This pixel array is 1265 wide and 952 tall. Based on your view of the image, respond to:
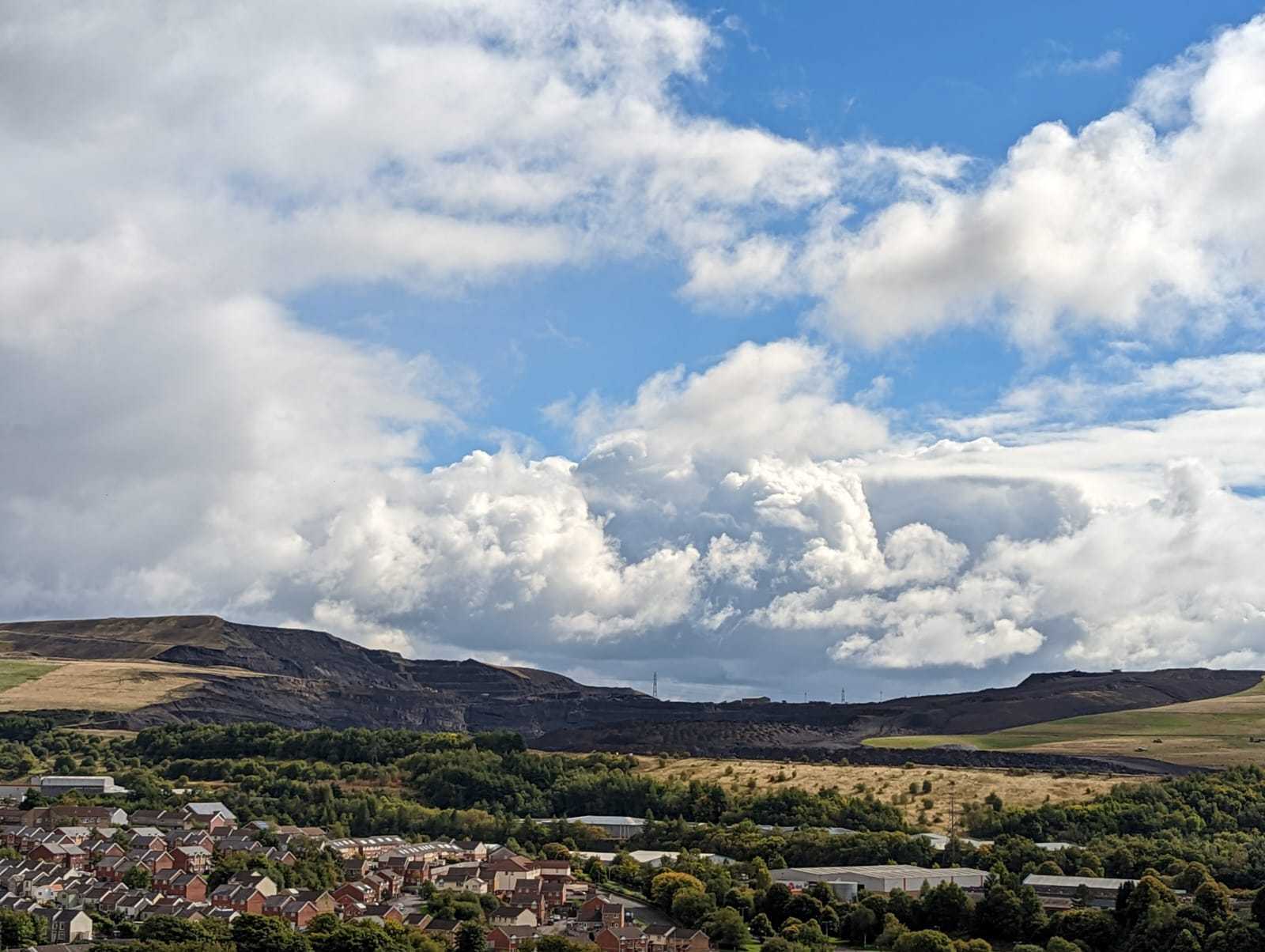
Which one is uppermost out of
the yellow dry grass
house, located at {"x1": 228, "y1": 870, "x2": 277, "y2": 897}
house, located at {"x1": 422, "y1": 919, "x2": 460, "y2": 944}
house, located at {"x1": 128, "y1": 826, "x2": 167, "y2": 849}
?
the yellow dry grass

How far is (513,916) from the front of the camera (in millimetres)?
105250

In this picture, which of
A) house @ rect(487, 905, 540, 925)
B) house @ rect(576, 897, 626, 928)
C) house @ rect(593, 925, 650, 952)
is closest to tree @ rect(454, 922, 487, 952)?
house @ rect(593, 925, 650, 952)

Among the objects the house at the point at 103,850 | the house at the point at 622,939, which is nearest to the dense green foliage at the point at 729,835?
the house at the point at 622,939

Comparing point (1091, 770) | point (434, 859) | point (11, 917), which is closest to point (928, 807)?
point (1091, 770)

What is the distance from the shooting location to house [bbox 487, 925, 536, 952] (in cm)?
9600

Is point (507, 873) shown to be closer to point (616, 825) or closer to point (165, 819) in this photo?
point (616, 825)

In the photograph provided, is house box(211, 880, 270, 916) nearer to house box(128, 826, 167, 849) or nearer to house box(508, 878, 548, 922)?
house box(508, 878, 548, 922)

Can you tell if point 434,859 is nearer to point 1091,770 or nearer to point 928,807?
point 928,807

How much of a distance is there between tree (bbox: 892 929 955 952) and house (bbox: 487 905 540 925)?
24.4 metres

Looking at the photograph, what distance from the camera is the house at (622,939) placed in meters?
95.8

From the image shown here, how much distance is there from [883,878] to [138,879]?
5305 centimetres

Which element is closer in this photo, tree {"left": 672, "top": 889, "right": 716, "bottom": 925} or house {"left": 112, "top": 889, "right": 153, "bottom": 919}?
A: house {"left": 112, "top": 889, "right": 153, "bottom": 919}

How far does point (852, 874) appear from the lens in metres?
116

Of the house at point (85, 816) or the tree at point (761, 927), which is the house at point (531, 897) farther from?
the house at point (85, 816)
